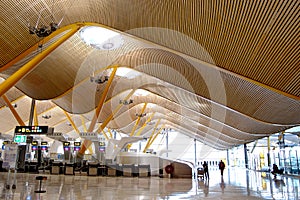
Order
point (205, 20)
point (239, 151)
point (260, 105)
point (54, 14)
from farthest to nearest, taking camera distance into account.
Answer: point (239, 151)
point (260, 105)
point (54, 14)
point (205, 20)

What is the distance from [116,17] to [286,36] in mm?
7892

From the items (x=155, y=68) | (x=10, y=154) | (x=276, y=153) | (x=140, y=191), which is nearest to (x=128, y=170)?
(x=155, y=68)

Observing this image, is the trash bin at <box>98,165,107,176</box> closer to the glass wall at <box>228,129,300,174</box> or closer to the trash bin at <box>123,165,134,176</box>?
the trash bin at <box>123,165,134,176</box>

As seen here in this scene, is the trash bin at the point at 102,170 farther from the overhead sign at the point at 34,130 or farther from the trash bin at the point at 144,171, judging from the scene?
the overhead sign at the point at 34,130

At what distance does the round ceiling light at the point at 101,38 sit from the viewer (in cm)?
1953

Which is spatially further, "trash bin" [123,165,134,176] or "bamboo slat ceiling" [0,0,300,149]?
"trash bin" [123,165,134,176]

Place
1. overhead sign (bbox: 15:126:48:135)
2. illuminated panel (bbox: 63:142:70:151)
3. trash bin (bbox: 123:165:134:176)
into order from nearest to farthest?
1. overhead sign (bbox: 15:126:48:135)
2. trash bin (bbox: 123:165:134:176)
3. illuminated panel (bbox: 63:142:70:151)

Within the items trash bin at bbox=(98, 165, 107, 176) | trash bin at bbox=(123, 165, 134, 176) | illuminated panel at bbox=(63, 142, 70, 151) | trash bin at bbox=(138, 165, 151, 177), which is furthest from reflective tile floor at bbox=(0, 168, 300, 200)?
illuminated panel at bbox=(63, 142, 70, 151)

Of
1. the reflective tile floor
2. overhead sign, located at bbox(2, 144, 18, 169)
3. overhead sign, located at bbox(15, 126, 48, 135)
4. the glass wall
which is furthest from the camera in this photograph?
the glass wall

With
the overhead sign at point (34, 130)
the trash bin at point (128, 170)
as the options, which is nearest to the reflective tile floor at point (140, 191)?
the overhead sign at point (34, 130)

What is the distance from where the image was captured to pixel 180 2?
10.5 meters

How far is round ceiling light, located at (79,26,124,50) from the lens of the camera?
19531 mm

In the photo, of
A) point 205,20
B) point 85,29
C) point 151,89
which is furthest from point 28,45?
point 151,89

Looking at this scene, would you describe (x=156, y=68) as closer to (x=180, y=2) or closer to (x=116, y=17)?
(x=116, y=17)
